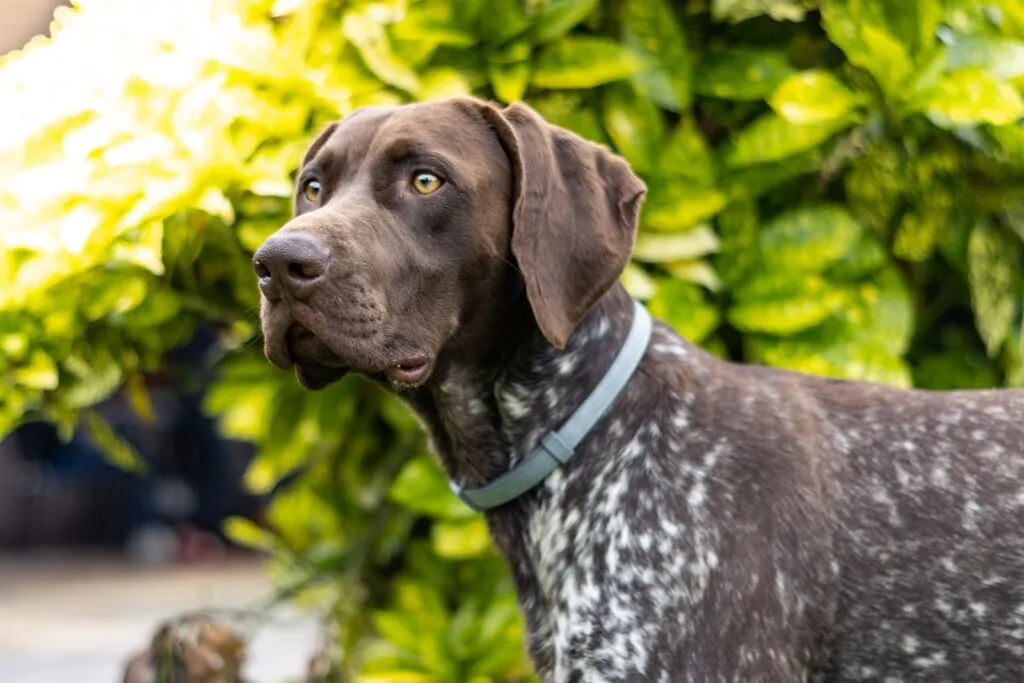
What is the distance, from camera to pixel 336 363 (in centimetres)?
273

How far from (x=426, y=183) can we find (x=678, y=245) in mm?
968

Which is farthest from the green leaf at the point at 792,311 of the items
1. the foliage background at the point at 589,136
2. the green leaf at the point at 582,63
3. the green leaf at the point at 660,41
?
the green leaf at the point at 582,63

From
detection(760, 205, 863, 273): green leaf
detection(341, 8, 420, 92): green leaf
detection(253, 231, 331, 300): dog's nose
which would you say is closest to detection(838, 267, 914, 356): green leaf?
detection(760, 205, 863, 273): green leaf

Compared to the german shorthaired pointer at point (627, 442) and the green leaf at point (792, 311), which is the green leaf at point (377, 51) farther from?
the green leaf at point (792, 311)

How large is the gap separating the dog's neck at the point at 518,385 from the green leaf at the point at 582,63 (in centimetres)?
72

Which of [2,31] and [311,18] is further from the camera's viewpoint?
[2,31]

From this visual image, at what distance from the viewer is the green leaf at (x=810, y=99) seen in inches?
132

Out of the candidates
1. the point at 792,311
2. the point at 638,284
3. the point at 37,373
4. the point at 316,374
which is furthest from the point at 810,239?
the point at 37,373

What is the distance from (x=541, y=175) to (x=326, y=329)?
0.54 metres

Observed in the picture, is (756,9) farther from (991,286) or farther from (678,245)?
(991,286)

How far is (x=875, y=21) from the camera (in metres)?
3.46

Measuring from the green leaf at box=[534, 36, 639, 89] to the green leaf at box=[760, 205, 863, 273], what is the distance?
561 millimetres

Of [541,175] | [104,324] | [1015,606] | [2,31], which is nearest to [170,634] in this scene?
[104,324]

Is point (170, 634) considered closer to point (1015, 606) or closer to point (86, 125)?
point (86, 125)
